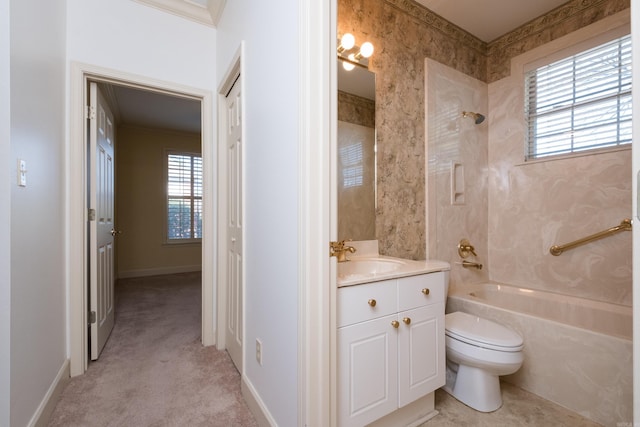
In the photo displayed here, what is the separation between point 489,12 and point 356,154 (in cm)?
177

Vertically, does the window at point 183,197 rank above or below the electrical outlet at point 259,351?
above

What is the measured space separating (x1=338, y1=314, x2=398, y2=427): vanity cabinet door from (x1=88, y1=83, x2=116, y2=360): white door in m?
1.93

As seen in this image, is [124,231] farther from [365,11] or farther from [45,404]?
[365,11]

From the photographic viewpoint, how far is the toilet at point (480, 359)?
60.8 inches

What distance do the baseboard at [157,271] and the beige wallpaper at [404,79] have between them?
14.9 feet

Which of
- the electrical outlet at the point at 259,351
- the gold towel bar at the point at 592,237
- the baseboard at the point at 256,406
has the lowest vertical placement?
the baseboard at the point at 256,406

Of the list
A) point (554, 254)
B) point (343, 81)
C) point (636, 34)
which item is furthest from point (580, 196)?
point (636, 34)

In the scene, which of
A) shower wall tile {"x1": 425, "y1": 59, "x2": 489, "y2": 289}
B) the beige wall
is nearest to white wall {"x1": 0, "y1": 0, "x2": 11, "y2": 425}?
shower wall tile {"x1": 425, "y1": 59, "x2": 489, "y2": 289}

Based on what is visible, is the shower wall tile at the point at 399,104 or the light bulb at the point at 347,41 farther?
the shower wall tile at the point at 399,104

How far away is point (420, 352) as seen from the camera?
150 cm

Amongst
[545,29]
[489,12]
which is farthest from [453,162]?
[545,29]

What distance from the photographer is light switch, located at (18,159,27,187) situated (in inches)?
49.4

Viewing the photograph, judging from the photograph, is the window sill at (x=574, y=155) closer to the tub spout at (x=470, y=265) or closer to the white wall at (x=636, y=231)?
the tub spout at (x=470, y=265)

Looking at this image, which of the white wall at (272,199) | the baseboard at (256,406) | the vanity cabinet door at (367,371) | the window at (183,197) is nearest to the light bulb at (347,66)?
the white wall at (272,199)
